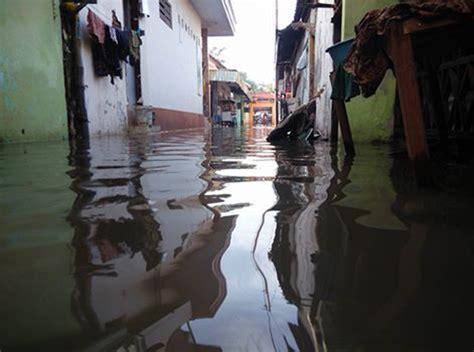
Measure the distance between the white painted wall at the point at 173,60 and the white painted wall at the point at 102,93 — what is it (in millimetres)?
1646

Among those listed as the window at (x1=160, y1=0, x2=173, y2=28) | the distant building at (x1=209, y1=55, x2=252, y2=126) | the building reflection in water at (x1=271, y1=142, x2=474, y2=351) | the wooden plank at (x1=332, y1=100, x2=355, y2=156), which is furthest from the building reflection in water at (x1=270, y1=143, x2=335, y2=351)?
the distant building at (x1=209, y1=55, x2=252, y2=126)

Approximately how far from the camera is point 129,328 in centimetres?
70

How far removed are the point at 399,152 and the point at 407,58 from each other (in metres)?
2.04

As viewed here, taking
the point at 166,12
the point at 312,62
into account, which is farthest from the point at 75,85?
the point at 166,12

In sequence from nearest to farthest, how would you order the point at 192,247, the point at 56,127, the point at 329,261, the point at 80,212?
1. the point at 329,261
2. the point at 192,247
3. the point at 80,212
4. the point at 56,127

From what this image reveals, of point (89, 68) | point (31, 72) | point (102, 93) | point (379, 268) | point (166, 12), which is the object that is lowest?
point (379, 268)

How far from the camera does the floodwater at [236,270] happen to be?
68cm

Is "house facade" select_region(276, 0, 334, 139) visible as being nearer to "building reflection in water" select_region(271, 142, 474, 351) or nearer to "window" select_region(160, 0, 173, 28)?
"window" select_region(160, 0, 173, 28)

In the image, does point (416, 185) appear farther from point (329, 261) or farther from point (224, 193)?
point (329, 261)

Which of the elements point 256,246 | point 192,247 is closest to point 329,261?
point 256,246

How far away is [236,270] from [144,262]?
0.80 feet

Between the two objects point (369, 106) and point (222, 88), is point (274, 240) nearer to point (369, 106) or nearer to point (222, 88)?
point (369, 106)

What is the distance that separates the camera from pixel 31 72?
577 centimetres

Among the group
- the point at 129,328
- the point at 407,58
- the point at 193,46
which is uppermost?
the point at 193,46
